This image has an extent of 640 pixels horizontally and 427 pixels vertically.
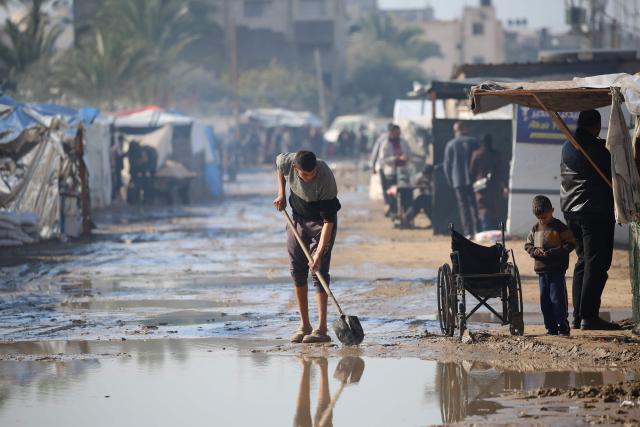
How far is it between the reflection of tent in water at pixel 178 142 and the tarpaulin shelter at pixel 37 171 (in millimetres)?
10987

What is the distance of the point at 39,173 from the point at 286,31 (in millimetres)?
66424

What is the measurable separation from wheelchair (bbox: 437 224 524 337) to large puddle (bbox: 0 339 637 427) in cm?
80

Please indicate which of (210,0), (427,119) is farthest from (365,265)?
(210,0)

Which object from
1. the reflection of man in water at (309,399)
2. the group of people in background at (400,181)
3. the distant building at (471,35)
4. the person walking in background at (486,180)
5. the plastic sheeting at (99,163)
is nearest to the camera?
the reflection of man in water at (309,399)

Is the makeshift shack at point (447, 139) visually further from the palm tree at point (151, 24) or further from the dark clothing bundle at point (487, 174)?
the palm tree at point (151, 24)

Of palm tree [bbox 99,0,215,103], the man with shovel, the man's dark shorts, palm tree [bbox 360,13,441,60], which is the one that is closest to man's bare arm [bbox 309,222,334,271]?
the man with shovel

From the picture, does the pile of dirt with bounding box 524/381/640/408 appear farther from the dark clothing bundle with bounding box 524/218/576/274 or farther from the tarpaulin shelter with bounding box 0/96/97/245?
the tarpaulin shelter with bounding box 0/96/97/245

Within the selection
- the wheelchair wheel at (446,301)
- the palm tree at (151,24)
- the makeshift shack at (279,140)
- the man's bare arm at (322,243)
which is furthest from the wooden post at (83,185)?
the palm tree at (151,24)

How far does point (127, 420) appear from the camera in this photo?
750cm

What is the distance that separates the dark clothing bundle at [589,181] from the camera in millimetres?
9938

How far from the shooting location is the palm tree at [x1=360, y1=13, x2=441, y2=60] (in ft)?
322

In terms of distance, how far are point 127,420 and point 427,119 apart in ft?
90.8

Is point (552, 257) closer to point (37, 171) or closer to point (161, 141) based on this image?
point (37, 171)

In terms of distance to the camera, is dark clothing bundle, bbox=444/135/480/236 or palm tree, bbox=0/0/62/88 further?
palm tree, bbox=0/0/62/88
